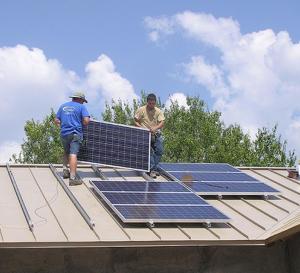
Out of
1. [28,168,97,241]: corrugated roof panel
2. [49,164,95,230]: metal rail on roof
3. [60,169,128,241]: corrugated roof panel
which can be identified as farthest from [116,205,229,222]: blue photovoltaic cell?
[28,168,97,241]: corrugated roof panel

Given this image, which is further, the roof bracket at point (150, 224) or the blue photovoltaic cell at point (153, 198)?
the blue photovoltaic cell at point (153, 198)

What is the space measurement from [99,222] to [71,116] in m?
3.36

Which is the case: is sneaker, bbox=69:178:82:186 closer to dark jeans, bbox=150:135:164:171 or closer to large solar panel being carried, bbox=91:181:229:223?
large solar panel being carried, bbox=91:181:229:223

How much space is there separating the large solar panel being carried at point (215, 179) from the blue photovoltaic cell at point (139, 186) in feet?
1.47

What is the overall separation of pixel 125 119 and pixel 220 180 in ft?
125

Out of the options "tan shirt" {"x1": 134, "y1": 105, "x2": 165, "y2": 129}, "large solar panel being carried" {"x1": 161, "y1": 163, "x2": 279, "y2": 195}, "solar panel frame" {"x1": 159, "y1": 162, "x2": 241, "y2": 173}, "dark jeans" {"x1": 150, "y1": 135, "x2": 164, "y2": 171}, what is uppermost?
"tan shirt" {"x1": 134, "y1": 105, "x2": 165, "y2": 129}

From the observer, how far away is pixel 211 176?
1454 cm

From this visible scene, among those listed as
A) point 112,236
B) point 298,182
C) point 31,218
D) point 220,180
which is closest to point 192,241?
point 112,236

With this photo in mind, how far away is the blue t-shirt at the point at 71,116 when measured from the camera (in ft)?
44.6

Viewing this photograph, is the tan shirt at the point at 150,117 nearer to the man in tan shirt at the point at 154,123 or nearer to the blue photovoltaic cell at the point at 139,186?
the man in tan shirt at the point at 154,123

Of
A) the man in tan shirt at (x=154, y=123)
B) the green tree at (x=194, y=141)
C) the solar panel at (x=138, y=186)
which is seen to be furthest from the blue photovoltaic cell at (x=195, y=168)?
the green tree at (x=194, y=141)

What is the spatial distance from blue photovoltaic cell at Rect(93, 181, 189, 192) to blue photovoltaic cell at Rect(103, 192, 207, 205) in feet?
0.96

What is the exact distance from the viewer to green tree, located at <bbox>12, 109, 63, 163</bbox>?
169 feet

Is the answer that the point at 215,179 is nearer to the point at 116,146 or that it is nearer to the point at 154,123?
the point at 154,123
